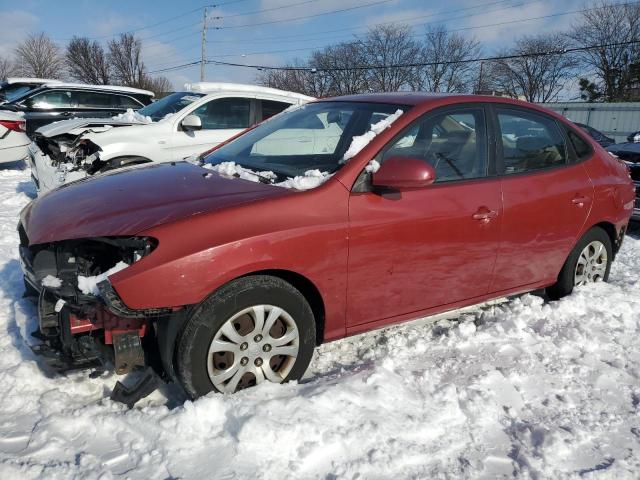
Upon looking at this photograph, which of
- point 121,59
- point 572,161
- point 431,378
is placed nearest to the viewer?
point 431,378

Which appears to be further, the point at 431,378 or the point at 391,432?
the point at 431,378

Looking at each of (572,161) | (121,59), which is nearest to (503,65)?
(121,59)

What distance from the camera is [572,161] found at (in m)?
4.09

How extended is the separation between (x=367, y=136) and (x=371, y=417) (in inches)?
62.5

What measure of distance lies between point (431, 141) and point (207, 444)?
2.20 metres

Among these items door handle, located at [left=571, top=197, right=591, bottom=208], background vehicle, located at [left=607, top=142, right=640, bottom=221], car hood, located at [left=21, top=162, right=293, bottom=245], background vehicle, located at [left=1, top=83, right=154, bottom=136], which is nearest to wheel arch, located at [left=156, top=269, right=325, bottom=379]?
car hood, located at [left=21, top=162, right=293, bottom=245]

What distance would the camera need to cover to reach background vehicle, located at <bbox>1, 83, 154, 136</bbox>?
11.7 m

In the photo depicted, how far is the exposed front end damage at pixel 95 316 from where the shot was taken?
2.47 metres

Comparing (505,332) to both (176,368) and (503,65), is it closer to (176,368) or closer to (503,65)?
(176,368)

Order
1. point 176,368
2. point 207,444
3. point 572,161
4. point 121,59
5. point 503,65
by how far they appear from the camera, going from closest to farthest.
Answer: point 207,444
point 176,368
point 572,161
point 503,65
point 121,59

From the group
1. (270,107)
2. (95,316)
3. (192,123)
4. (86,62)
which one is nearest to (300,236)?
(95,316)

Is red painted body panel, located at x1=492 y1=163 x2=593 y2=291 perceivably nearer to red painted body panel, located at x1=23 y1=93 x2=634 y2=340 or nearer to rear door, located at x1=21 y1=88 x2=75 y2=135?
red painted body panel, located at x1=23 y1=93 x2=634 y2=340

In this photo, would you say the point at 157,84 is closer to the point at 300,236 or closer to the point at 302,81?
the point at 302,81

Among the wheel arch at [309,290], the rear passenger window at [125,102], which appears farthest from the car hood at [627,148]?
the rear passenger window at [125,102]
